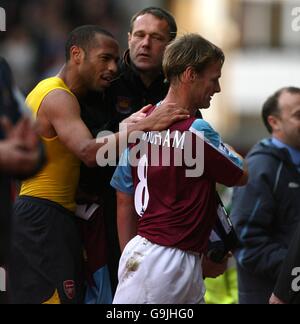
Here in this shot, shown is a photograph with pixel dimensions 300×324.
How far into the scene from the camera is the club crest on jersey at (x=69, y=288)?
563cm

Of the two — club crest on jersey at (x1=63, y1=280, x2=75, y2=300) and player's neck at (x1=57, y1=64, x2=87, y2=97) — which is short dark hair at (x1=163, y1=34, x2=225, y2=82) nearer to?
player's neck at (x1=57, y1=64, x2=87, y2=97)

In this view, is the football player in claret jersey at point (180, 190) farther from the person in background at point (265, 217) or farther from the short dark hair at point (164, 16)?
the person in background at point (265, 217)

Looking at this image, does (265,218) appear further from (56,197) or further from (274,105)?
(56,197)

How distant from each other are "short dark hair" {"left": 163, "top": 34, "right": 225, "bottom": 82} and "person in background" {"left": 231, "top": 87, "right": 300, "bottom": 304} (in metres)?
1.55

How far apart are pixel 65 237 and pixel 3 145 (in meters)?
1.87

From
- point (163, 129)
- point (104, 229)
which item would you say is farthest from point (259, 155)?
point (163, 129)

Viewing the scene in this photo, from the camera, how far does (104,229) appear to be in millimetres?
5879

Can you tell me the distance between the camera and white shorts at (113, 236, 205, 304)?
510 centimetres

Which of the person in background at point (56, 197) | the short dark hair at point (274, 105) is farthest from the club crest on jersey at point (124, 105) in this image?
the short dark hair at point (274, 105)

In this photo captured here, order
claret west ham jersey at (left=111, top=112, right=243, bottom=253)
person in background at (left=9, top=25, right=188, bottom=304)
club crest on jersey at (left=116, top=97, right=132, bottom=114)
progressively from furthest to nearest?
club crest on jersey at (left=116, top=97, right=132, bottom=114) < person in background at (left=9, top=25, right=188, bottom=304) < claret west ham jersey at (left=111, top=112, right=243, bottom=253)

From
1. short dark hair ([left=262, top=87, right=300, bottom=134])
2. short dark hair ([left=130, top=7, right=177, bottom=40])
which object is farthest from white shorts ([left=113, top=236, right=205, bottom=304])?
Result: short dark hair ([left=262, top=87, right=300, bottom=134])

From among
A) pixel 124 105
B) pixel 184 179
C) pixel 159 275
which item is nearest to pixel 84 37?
pixel 124 105

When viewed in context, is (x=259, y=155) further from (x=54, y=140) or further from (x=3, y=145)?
(x=3, y=145)

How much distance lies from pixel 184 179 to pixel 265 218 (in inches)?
62.4
